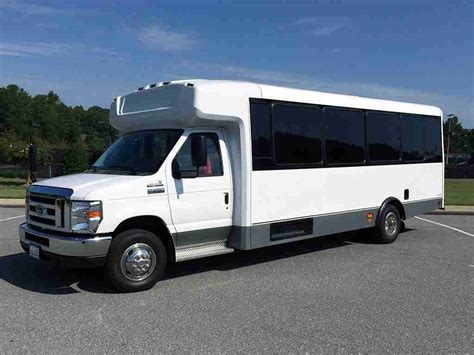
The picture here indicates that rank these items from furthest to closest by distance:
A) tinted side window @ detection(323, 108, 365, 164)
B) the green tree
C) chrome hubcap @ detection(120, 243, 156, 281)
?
the green tree → tinted side window @ detection(323, 108, 365, 164) → chrome hubcap @ detection(120, 243, 156, 281)

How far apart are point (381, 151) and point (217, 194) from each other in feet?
13.7

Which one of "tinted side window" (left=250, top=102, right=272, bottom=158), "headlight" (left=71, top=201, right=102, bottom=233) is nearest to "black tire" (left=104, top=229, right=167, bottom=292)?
"headlight" (left=71, top=201, right=102, bottom=233)

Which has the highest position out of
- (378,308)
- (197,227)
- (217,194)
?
(217,194)

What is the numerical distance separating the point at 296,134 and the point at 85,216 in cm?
369

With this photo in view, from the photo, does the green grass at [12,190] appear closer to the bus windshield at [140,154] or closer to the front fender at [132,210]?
the bus windshield at [140,154]

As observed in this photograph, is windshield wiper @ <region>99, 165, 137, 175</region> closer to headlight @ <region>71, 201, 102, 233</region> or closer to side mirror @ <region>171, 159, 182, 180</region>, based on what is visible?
side mirror @ <region>171, 159, 182, 180</region>

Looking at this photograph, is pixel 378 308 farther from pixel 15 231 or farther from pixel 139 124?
pixel 15 231

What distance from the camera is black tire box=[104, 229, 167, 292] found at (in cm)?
622

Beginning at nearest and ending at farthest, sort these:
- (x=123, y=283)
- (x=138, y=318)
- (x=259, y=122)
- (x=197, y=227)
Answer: (x=138, y=318) < (x=123, y=283) < (x=197, y=227) < (x=259, y=122)

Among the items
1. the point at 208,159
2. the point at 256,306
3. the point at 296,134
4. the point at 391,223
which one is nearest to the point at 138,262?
the point at 256,306

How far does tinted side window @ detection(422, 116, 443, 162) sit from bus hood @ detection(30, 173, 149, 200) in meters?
7.16

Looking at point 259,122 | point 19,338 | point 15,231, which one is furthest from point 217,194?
point 15,231

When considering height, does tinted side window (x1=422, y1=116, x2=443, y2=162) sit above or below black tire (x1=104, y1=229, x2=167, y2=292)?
above

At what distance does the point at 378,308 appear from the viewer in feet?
19.1
